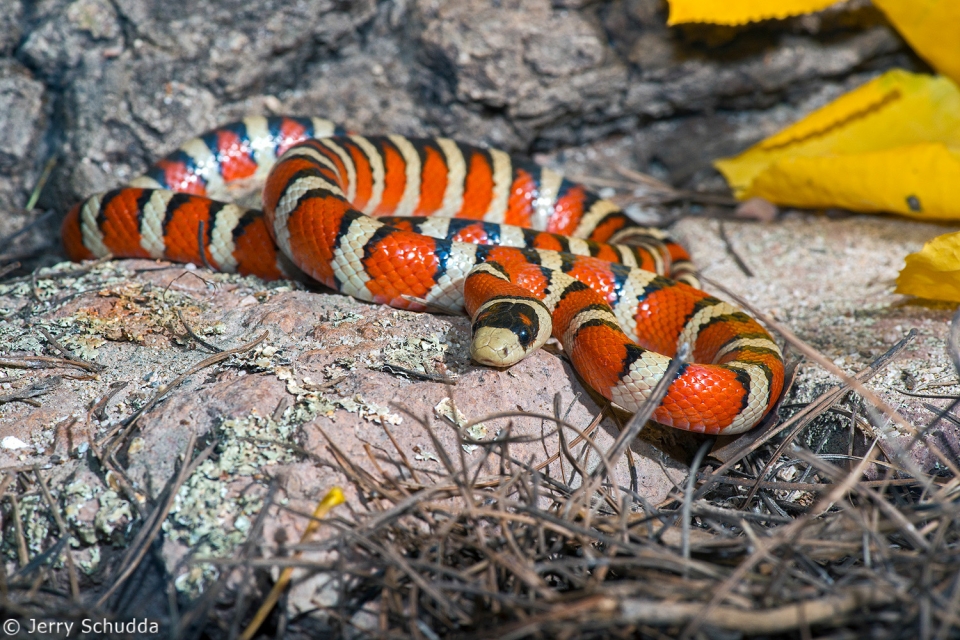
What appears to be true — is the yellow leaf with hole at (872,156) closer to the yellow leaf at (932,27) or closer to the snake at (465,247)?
the yellow leaf at (932,27)

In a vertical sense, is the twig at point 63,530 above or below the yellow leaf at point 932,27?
below

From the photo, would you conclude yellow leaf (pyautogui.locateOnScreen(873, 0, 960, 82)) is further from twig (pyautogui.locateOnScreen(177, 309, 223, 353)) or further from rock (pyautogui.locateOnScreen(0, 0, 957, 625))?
twig (pyautogui.locateOnScreen(177, 309, 223, 353))

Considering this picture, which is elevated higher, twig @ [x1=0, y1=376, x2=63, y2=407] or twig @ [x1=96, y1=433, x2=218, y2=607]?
twig @ [x1=0, y1=376, x2=63, y2=407]

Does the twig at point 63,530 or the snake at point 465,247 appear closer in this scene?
the twig at point 63,530

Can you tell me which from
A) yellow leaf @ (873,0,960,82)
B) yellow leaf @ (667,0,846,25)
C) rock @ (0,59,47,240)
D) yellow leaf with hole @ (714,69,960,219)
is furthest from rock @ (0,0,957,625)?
yellow leaf @ (667,0,846,25)

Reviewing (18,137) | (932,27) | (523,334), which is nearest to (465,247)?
(523,334)

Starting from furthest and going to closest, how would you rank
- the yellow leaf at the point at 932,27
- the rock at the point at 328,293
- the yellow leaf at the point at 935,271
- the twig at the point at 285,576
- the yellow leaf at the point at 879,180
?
the yellow leaf at the point at 932,27, the yellow leaf at the point at 879,180, the yellow leaf at the point at 935,271, the rock at the point at 328,293, the twig at the point at 285,576

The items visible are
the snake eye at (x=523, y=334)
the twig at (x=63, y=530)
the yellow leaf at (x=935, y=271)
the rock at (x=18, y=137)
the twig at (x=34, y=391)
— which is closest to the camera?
the twig at (x=63, y=530)

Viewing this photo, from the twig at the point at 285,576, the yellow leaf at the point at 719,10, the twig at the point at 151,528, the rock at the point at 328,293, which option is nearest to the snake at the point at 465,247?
the rock at the point at 328,293
